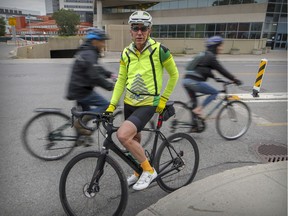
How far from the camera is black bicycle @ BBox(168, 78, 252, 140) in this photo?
4867 millimetres

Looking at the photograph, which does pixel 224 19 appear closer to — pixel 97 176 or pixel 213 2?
pixel 213 2

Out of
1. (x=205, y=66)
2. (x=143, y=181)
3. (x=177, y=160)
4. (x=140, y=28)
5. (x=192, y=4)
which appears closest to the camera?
(x=140, y=28)

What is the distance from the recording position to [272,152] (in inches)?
177

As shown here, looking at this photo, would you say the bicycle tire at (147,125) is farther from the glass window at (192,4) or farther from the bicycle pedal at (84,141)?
the glass window at (192,4)

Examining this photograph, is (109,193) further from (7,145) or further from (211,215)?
(7,145)

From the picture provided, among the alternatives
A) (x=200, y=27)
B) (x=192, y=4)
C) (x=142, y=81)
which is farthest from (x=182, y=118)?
(x=192, y=4)

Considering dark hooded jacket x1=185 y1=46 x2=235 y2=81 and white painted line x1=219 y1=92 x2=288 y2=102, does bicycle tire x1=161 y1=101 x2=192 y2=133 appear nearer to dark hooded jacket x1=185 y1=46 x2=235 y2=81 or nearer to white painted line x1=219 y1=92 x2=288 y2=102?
dark hooded jacket x1=185 y1=46 x2=235 y2=81

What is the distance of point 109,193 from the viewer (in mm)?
2971

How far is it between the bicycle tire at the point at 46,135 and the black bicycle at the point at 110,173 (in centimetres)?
111

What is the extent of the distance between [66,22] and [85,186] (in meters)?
50.7

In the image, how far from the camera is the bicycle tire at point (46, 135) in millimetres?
4035

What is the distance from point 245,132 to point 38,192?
4.08m

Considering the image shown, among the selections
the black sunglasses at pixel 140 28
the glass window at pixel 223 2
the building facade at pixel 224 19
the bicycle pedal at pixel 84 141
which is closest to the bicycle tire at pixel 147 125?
the bicycle pedal at pixel 84 141

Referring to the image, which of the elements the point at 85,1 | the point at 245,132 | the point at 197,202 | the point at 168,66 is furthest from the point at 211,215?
the point at 85,1
